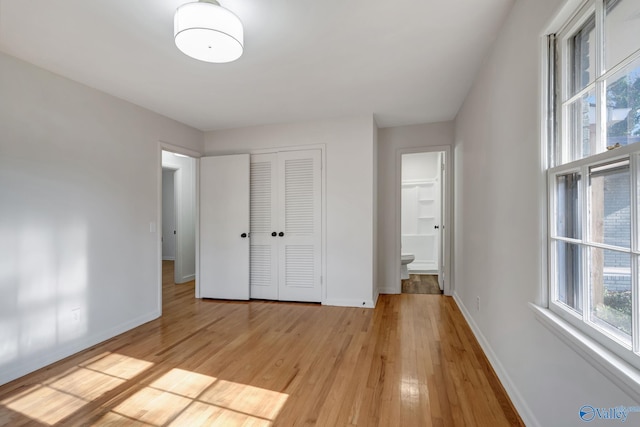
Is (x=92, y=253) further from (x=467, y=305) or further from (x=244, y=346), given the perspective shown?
(x=467, y=305)

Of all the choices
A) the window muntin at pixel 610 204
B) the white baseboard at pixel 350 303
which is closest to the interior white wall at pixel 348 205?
the white baseboard at pixel 350 303

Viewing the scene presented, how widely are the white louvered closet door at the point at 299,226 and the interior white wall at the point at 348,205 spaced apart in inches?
5.9

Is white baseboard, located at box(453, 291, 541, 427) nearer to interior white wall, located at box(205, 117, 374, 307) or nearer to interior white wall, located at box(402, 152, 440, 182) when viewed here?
interior white wall, located at box(205, 117, 374, 307)

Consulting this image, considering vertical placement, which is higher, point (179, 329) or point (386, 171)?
point (386, 171)

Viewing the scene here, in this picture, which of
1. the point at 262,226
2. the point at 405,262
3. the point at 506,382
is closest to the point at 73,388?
the point at 262,226

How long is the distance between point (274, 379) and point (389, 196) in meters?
3.01

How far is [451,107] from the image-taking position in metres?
3.55

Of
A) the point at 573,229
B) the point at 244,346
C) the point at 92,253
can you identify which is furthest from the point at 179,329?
the point at 573,229

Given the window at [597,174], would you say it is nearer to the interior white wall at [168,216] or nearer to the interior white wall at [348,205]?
the interior white wall at [348,205]

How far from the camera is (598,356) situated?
1007mm

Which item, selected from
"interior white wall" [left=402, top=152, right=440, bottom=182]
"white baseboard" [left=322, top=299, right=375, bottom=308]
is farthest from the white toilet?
"interior white wall" [left=402, top=152, right=440, bottom=182]

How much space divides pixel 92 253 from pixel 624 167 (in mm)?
3719

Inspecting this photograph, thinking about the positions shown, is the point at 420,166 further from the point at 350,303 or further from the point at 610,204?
the point at 610,204

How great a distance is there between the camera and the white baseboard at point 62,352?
2205 millimetres
